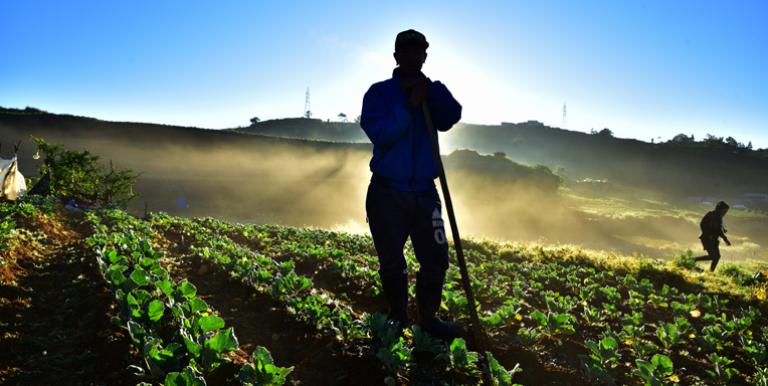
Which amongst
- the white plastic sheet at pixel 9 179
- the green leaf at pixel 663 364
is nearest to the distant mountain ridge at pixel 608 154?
the white plastic sheet at pixel 9 179

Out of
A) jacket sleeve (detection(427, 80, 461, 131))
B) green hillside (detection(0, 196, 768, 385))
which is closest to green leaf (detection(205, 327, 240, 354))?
green hillside (detection(0, 196, 768, 385))

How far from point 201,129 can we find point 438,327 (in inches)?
2536

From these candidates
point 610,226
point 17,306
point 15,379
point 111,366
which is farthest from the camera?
point 610,226

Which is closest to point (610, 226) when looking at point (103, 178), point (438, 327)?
point (103, 178)

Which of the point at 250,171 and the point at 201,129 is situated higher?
the point at 201,129

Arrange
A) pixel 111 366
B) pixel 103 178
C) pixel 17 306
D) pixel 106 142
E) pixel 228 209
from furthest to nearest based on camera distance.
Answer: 1. pixel 106 142
2. pixel 228 209
3. pixel 103 178
4. pixel 17 306
5. pixel 111 366

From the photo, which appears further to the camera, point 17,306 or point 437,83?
point 17,306

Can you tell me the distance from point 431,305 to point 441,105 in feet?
5.57

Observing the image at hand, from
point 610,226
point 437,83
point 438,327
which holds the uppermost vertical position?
point 437,83

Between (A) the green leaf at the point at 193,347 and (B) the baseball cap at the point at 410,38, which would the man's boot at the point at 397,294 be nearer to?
(A) the green leaf at the point at 193,347

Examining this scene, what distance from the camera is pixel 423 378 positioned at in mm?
3023

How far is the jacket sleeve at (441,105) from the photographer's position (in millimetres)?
3629

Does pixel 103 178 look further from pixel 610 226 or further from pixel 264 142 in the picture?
pixel 610 226

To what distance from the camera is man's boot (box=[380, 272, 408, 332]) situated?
364 centimetres
